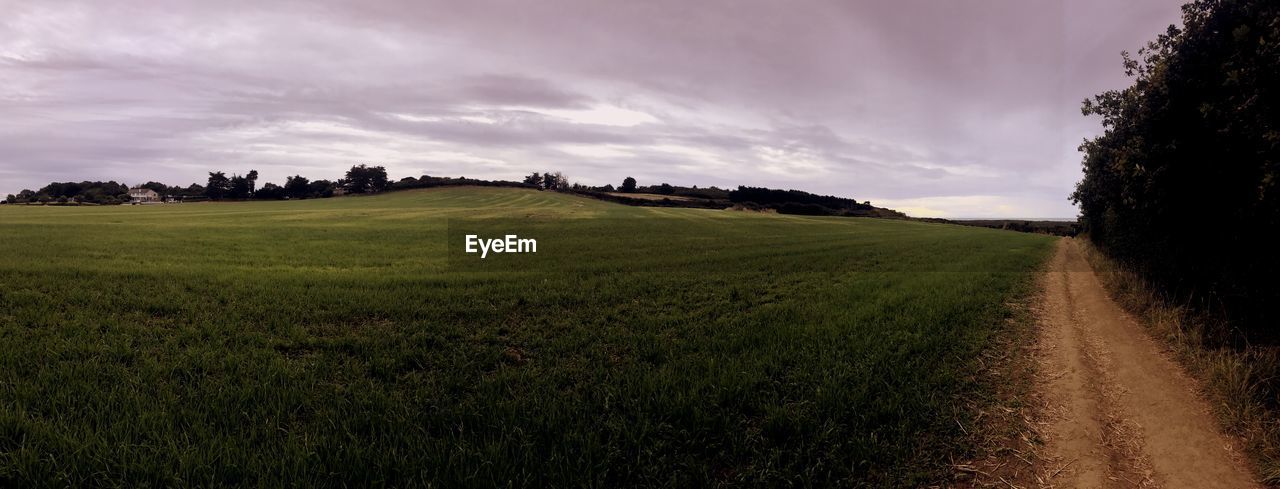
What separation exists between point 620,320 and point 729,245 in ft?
57.9

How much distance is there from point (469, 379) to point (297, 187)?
449 ft

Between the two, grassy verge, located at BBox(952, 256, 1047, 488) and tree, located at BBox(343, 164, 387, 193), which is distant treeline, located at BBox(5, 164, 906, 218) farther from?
grassy verge, located at BBox(952, 256, 1047, 488)

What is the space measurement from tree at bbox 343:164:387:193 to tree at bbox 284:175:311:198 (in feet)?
26.8

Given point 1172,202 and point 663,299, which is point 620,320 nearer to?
point 663,299

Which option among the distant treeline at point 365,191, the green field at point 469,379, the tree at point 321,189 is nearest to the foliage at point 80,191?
the distant treeline at point 365,191

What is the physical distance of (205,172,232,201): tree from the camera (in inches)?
4550

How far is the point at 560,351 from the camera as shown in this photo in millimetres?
7238

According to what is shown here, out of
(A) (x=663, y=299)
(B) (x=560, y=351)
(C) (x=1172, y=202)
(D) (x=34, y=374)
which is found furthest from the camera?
(A) (x=663, y=299)

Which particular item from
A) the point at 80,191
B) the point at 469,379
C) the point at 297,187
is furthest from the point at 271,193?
the point at 469,379

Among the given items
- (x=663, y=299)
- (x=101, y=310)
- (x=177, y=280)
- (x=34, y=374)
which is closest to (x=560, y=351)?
(x=663, y=299)

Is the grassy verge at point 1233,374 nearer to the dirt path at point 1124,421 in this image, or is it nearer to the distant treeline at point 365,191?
the dirt path at point 1124,421

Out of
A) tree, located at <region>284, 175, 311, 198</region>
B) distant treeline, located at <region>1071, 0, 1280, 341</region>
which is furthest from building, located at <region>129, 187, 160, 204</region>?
distant treeline, located at <region>1071, 0, 1280, 341</region>

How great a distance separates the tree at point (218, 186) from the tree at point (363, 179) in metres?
27.0

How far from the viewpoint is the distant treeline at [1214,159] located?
6477 mm
